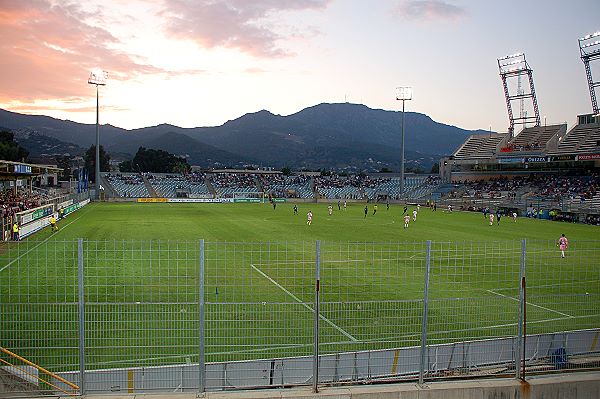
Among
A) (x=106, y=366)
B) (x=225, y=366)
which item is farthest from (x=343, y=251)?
(x=225, y=366)

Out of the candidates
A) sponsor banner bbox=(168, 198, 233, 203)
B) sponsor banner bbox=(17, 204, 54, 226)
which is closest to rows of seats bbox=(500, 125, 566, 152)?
sponsor banner bbox=(168, 198, 233, 203)

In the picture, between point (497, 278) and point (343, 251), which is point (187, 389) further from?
point (343, 251)

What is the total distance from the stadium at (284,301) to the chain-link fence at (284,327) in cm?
5

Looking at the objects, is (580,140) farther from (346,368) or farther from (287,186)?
(346,368)

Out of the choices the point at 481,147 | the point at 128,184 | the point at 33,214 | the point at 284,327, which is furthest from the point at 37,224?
the point at 481,147

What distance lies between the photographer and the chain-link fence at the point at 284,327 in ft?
25.4

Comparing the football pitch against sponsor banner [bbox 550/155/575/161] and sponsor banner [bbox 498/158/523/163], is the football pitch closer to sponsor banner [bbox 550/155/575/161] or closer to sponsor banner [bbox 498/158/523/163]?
sponsor banner [bbox 550/155/575/161]

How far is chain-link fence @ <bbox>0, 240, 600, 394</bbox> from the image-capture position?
774cm

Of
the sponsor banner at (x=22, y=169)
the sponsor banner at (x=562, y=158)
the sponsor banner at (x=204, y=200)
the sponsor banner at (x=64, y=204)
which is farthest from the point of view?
the sponsor banner at (x=204, y=200)

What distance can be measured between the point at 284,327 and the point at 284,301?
117 inches

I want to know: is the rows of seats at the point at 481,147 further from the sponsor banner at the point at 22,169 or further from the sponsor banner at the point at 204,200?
the sponsor banner at the point at 22,169

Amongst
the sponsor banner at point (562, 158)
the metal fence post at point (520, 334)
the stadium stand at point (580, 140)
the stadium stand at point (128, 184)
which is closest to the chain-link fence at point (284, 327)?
the metal fence post at point (520, 334)

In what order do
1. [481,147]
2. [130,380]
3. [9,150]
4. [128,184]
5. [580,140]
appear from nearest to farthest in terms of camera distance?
[130,380] → [580,140] → [481,147] → [128,184] → [9,150]

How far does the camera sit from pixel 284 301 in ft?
51.4
